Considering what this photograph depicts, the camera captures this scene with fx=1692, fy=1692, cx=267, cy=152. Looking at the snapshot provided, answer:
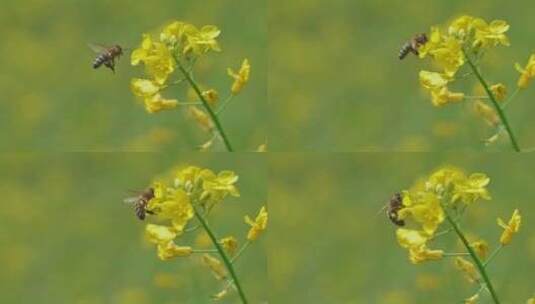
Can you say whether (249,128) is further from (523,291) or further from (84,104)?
(523,291)

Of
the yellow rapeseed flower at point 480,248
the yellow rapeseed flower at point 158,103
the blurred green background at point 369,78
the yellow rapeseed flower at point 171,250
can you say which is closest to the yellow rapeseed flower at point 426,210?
the yellow rapeseed flower at point 480,248

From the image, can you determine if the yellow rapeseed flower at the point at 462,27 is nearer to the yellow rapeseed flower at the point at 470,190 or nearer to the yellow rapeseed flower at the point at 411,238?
the yellow rapeseed flower at the point at 470,190

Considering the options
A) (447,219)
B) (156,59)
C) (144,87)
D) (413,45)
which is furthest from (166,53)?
(447,219)

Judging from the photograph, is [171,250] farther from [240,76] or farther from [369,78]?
[369,78]

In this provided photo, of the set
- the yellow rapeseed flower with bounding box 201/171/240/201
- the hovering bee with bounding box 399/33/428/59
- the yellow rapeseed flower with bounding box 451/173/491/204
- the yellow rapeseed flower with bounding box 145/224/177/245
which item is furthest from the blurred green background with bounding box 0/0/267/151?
the yellow rapeseed flower with bounding box 451/173/491/204

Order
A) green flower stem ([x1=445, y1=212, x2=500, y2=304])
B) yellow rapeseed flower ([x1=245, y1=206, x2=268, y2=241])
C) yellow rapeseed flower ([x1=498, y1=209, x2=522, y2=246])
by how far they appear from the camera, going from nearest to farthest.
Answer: green flower stem ([x1=445, y1=212, x2=500, y2=304]) < yellow rapeseed flower ([x1=498, y1=209, x2=522, y2=246]) < yellow rapeseed flower ([x1=245, y1=206, x2=268, y2=241])

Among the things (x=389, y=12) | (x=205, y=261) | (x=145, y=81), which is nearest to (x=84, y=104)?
(x=145, y=81)

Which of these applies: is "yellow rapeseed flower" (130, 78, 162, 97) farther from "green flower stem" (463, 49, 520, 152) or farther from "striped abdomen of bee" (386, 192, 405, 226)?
"green flower stem" (463, 49, 520, 152)
